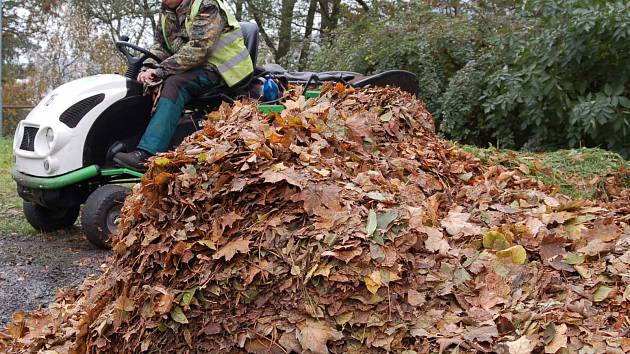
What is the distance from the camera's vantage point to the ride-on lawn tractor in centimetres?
488

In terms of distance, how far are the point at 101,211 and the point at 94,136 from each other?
0.54 metres

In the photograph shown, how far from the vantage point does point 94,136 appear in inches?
197

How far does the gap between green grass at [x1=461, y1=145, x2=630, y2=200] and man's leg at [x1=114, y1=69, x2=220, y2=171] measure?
1991 millimetres

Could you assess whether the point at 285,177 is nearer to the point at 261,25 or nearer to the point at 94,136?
the point at 94,136

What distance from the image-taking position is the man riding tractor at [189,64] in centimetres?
Answer: 479

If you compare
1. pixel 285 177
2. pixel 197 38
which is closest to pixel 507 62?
pixel 197 38

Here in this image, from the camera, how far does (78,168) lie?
195 inches

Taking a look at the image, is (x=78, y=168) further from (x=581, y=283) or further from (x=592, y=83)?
(x=592, y=83)

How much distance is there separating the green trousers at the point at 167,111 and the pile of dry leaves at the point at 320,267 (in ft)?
6.00

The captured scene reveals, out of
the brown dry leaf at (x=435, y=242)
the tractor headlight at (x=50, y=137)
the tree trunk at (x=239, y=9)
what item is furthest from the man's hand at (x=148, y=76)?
the tree trunk at (x=239, y=9)

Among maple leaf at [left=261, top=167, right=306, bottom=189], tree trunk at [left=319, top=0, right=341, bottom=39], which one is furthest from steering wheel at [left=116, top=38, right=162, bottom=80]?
tree trunk at [left=319, top=0, right=341, bottom=39]

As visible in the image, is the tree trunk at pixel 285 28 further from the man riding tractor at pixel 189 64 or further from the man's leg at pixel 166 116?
the man's leg at pixel 166 116

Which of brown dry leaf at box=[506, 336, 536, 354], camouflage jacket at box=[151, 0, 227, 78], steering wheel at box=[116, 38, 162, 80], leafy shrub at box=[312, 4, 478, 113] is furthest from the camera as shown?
leafy shrub at box=[312, 4, 478, 113]

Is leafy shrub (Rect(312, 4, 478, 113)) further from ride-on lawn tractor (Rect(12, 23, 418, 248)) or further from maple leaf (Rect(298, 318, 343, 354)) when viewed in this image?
maple leaf (Rect(298, 318, 343, 354))
